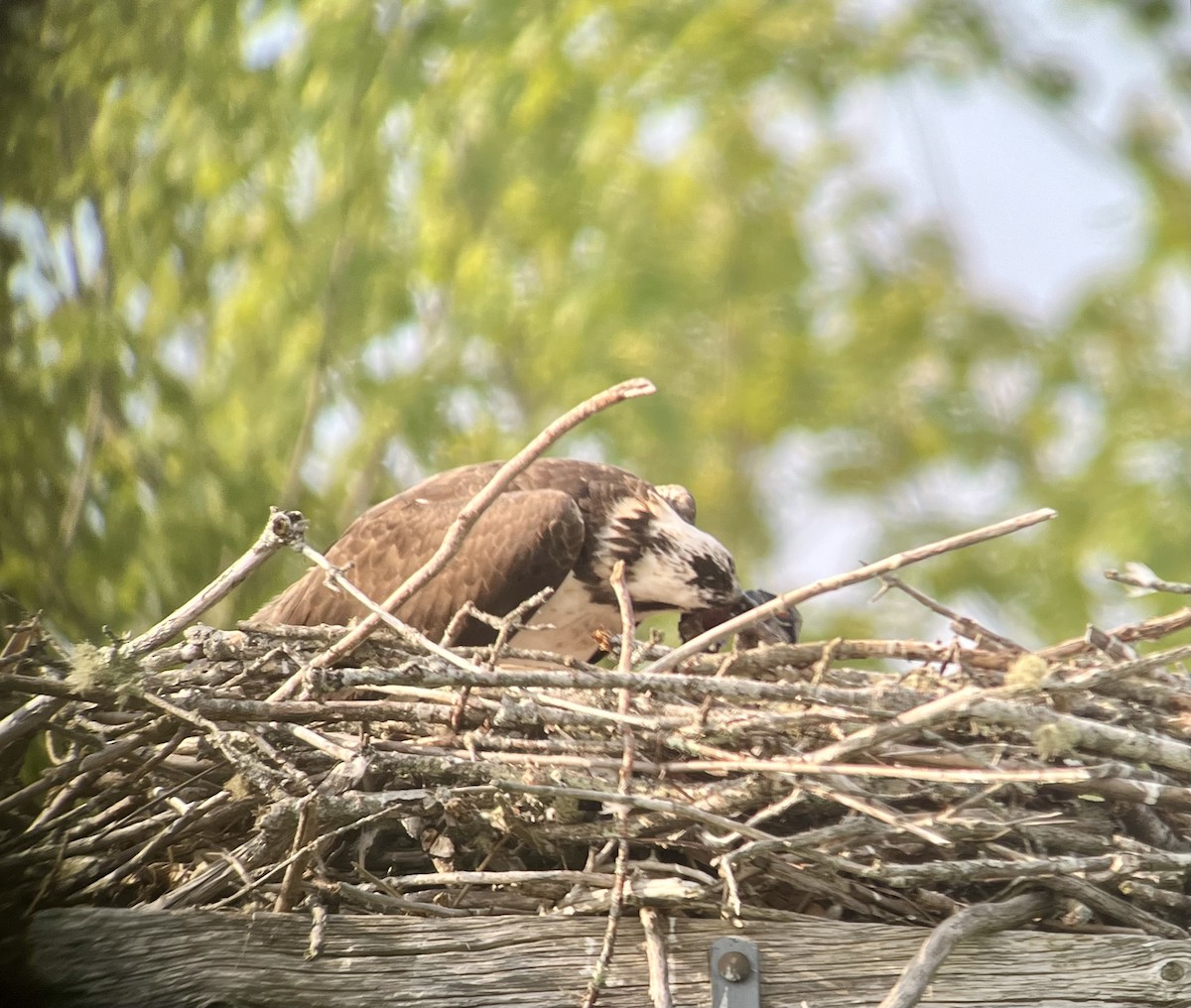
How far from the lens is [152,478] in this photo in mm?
7332

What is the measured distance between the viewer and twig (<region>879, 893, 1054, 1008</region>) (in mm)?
3240

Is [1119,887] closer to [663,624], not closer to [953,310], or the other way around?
[663,624]

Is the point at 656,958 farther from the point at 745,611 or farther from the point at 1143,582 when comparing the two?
the point at 745,611

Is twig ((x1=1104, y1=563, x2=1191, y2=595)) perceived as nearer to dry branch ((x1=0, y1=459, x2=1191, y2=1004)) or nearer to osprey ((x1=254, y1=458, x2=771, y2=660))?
dry branch ((x1=0, y1=459, x2=1191, y2=1004))

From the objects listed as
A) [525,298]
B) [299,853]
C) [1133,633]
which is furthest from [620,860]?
[525,298]

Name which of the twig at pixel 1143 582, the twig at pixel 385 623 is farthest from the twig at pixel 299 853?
the twig at pixel 1143 582

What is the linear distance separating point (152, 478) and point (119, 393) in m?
0.40

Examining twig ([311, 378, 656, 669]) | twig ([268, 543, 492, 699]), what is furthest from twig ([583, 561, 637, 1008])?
twig ([311, 378, 656, 669])

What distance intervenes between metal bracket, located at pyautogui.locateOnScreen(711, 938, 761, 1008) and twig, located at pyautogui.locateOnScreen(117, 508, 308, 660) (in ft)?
3.79

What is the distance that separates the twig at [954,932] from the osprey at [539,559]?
175 centimetres

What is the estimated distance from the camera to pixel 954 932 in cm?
335

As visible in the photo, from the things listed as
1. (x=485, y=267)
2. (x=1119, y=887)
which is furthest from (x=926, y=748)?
(x=485, y=267)

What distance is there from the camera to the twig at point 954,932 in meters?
3.24

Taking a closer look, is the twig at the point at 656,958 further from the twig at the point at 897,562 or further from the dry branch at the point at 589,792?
the twig at the point at 897,562
